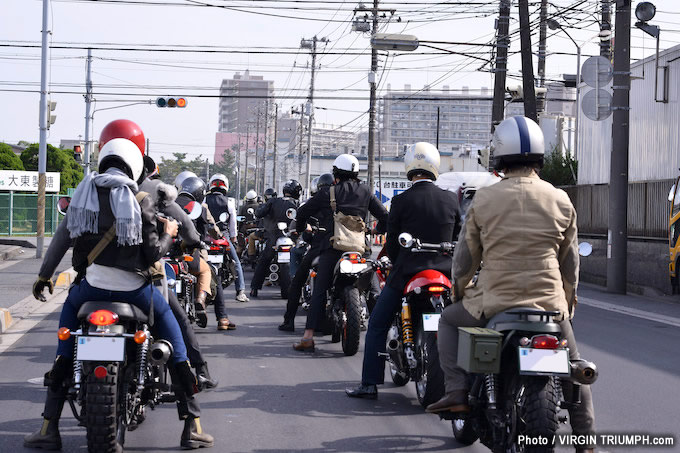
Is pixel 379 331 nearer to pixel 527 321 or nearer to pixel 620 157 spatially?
pixel 527 321

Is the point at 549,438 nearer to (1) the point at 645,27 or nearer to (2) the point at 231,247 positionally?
(2) the point at 231,247

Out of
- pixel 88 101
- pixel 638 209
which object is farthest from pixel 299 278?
pixel 88 101

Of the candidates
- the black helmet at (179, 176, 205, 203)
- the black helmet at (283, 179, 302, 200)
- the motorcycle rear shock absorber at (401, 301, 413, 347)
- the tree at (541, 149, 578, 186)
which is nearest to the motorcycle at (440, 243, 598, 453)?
the motorcycle rear shock absorber at (401, 301, 413, 347)

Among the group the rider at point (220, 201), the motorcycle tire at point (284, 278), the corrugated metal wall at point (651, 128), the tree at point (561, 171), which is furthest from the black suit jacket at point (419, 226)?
the tree at point (561, 171)

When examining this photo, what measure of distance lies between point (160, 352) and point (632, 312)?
1151 cm

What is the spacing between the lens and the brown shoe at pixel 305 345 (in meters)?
9.98

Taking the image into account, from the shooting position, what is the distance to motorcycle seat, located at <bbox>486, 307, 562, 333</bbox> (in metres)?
4.63

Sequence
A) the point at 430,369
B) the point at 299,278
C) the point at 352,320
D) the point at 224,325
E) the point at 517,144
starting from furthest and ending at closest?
1. the point at 224,325
2. the point at 299,278
3. the point at 352,320
4. the point at 430,369
5. the point at 517,144

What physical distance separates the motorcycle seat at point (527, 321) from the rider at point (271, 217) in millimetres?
11219

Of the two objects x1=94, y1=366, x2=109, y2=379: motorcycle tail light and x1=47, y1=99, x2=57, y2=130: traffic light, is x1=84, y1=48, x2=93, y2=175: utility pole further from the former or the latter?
x1=94, y1=366, x2=109, y2=379: motorcycle tail light

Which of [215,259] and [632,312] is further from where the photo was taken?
[632,312]

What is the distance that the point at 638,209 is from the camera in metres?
23.0

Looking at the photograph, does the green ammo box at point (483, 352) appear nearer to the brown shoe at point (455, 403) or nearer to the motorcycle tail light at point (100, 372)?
the brown shoe at point (455, 403)

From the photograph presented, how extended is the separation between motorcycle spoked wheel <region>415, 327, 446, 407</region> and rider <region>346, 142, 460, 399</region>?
413 mm
